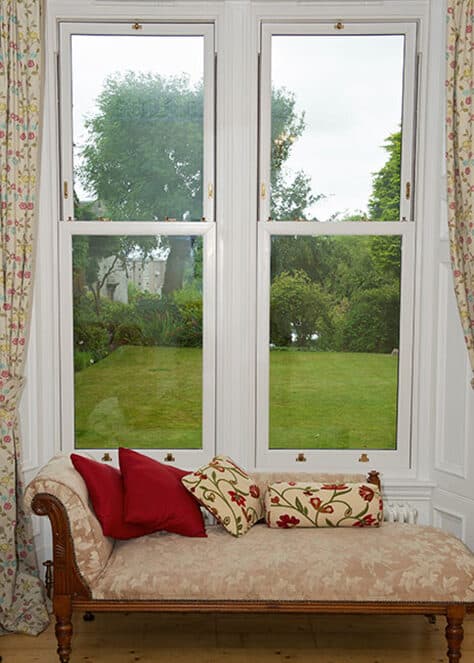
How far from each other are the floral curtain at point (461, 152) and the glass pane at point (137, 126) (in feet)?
4.11

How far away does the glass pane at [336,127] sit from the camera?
4.08 meters

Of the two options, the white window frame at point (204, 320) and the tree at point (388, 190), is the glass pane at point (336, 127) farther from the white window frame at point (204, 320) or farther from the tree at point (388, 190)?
the white window frame at point (204, 320)

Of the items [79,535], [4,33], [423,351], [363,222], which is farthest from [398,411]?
[4,33]

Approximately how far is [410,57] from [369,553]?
2.50 metres

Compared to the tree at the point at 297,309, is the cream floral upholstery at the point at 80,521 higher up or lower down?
lower down

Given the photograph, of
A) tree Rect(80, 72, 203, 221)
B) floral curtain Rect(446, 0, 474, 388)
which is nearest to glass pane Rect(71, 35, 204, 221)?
tree Rect(80, 72, 203, 221)

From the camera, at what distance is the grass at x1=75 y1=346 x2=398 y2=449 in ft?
13.7

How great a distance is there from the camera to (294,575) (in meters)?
3.13

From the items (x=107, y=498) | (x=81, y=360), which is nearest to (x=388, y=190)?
(x=81, y=360)

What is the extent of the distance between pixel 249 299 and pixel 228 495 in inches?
43.2

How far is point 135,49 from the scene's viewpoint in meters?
4.06

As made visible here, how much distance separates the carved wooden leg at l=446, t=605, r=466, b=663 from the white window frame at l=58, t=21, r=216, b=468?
152 centimetres

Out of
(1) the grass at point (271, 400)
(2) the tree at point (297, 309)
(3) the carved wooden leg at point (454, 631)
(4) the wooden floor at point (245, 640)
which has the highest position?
(2) the tree at point (297, 309)

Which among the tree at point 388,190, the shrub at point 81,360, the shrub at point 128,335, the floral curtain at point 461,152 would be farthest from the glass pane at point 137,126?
the floral curtain at point 461,152
